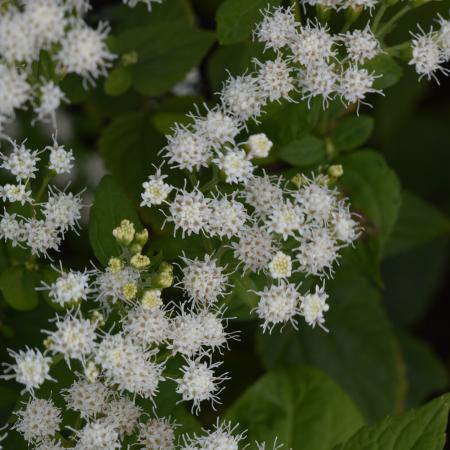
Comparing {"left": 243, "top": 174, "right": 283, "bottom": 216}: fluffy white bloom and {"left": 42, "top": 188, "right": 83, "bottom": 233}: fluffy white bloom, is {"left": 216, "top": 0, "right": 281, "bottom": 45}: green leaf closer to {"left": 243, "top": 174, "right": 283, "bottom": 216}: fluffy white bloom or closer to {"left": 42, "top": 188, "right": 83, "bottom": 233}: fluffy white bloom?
{"left": 243, "top": 174, "right": 283, "bottom": 216}: fluffy white bloom

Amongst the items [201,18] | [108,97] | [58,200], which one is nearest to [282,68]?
[58,200]

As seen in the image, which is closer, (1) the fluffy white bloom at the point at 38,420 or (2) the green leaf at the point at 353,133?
(1) the fluffy white bloom at the point at 38,420

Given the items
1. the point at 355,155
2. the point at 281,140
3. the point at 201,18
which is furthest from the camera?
the point at 201,18

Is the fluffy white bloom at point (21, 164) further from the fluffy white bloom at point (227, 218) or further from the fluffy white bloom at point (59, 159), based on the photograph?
the fluffy white bloom at point (227, 218)

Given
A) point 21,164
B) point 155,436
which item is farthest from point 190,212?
point 155,436

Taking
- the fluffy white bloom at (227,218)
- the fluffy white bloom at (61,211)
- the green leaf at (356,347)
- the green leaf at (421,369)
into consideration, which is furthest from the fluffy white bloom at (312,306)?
the green leaf at (421,369)

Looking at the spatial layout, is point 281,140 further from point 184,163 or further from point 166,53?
point 166,53

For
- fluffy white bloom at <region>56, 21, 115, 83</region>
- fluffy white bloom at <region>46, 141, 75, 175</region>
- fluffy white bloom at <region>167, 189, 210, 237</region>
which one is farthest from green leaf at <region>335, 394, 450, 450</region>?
fluffy white bloom at <region>56, 21, 115, 83</region>
